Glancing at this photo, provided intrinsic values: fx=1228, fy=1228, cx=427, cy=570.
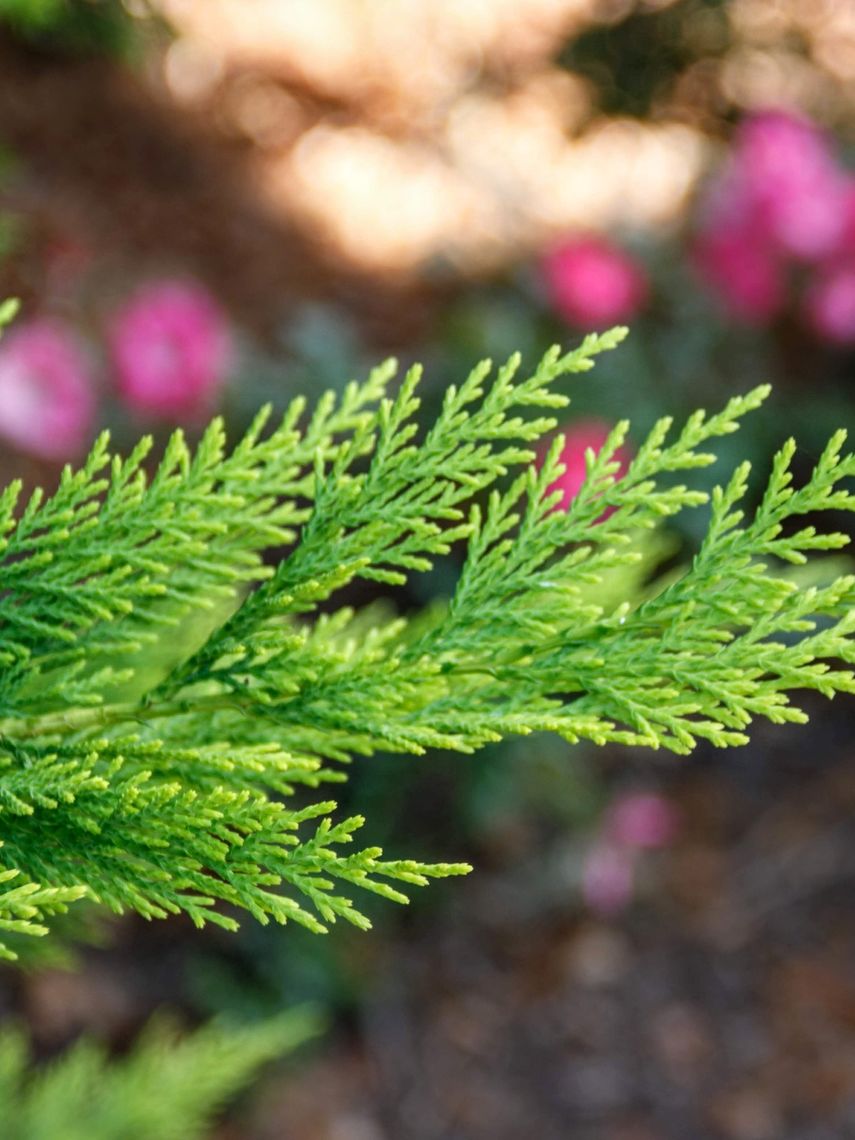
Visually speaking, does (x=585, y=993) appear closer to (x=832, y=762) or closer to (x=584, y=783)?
(x=584, y=783)

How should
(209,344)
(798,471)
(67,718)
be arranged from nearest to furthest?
(67,718) < (209,344) < (798,471)

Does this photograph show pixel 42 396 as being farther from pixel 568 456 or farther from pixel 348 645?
pixel 348 645

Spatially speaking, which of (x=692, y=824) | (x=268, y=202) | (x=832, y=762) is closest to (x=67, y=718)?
(x=692, y=824)

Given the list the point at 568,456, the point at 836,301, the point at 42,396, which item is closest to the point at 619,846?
the point at 568,456

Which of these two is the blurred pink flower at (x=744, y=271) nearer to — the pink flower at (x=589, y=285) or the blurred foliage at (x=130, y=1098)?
the pink flower at (x=589, y=285)

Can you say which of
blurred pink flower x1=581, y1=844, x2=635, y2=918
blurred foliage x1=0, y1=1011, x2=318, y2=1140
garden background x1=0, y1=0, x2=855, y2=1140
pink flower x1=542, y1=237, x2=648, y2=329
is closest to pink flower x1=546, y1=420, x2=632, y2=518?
garden background x1=0, y1=0, x2=855, y2=1140
